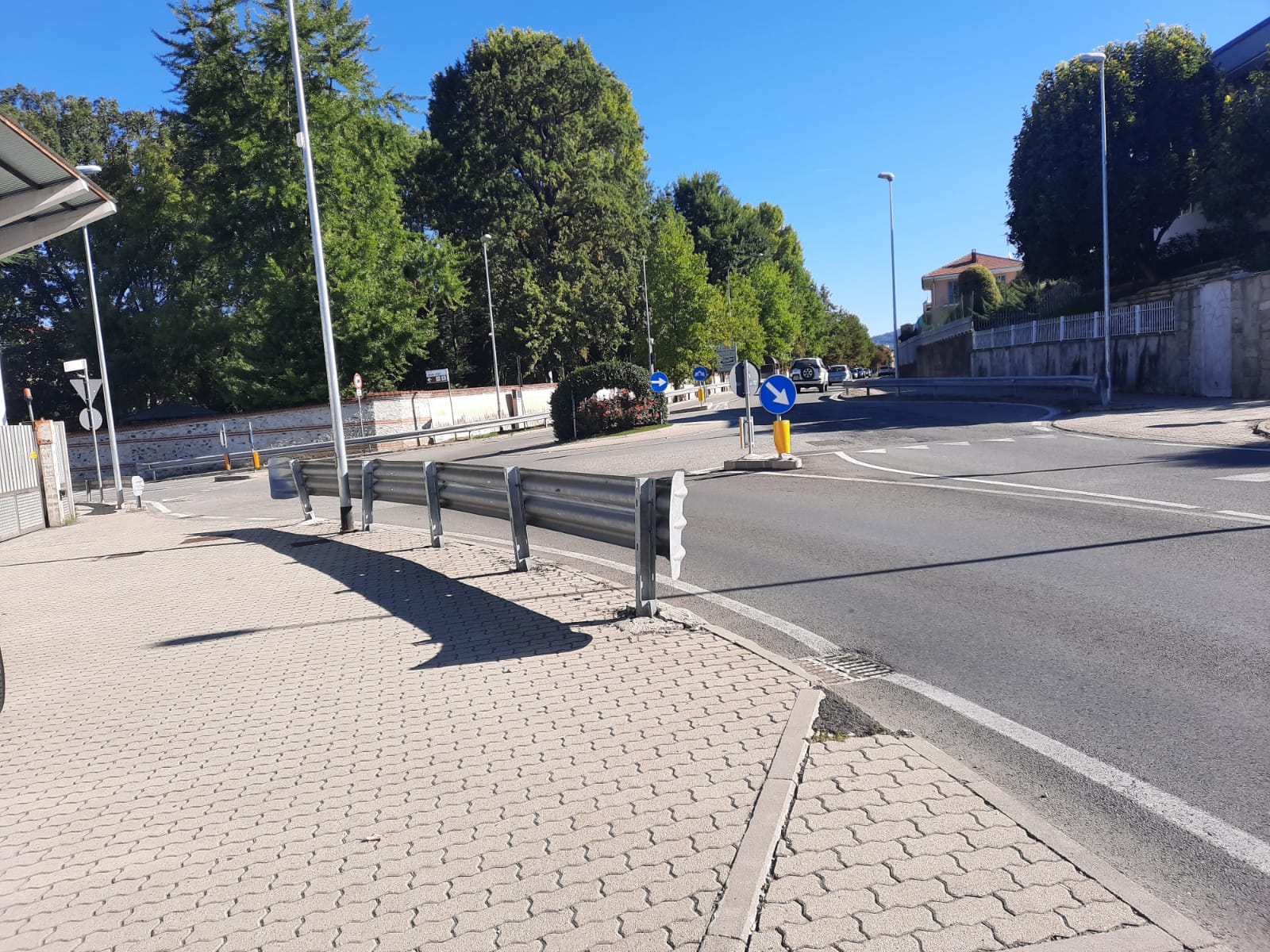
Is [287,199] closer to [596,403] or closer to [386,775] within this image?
[596,403]

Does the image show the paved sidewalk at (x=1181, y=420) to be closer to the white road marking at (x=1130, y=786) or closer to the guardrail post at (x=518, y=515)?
the guardrail post at (x=518, y=515)

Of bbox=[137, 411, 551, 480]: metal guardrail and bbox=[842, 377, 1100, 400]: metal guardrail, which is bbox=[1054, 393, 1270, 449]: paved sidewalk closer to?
bbox=[842, 377, 1100, 400]: metal guardrail

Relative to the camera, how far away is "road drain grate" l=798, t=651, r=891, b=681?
5328 mm

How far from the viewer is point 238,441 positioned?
136 ft

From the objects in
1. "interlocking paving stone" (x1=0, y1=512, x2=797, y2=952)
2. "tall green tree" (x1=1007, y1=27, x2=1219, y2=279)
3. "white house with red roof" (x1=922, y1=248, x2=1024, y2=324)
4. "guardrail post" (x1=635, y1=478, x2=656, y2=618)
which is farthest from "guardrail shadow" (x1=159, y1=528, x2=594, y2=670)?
"white house with red roof" (x1=922, y1=248, x2=1024, y2=324)

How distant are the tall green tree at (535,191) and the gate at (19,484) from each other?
99.9 ft

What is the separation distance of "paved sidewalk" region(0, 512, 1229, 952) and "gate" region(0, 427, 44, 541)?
12537 millimetres

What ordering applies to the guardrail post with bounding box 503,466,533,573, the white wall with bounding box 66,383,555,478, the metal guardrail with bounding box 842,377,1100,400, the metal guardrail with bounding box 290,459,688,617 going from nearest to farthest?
the metal guardrail with bounding box 290,459,688,617, the guardrail post with bounding box 503,466,533,573, the metal guardrail with bounding box 842,377,1100,400, the white wall with bounding box 66,383,555,478

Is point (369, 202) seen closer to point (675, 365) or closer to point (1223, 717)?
point (675, 365)

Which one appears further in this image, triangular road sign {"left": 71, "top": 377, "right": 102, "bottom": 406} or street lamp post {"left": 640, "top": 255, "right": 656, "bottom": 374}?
street lamp post {"left": 640, "top": 255, "right": 656, "bottom": 374}

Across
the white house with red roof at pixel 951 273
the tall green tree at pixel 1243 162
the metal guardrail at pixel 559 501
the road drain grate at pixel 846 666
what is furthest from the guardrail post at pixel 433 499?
the white house with red roof at pixel 951 273

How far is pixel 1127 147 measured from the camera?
112ft

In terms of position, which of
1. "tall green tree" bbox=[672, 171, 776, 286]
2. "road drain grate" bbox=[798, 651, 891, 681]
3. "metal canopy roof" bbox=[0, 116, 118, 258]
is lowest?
"road drain grate" bbox=[798, 651, 891, 681]

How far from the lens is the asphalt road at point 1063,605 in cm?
358
